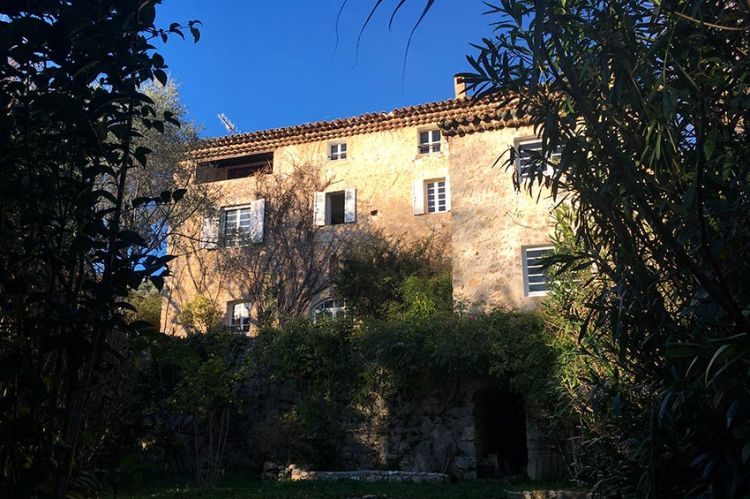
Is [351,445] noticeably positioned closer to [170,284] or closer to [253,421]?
[253,421]

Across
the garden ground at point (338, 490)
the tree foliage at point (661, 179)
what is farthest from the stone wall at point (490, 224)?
the tree foliage at point (661, 179)

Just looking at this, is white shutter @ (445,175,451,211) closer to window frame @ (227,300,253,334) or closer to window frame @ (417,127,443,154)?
window frame @ (417,127,443,154)

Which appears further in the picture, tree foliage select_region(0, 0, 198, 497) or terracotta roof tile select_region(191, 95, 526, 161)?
terracotta roof tile select_region(191, 95, 526, 161)

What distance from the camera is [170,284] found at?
853 inches

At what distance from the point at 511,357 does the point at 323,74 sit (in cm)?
1002

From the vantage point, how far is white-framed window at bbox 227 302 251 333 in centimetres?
2077

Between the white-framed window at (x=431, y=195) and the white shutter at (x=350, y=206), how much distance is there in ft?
6.00

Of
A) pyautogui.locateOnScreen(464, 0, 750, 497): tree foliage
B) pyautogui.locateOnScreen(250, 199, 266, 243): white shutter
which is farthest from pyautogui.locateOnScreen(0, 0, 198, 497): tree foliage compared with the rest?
pyautogui.locateOnScreen(250, 199, 266, 243): white shutter

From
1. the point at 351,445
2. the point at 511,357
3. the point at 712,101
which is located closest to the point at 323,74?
the point at 712,101

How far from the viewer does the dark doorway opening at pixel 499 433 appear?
1315cm

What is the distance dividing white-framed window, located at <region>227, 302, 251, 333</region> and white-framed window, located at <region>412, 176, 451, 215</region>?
5.94 metres

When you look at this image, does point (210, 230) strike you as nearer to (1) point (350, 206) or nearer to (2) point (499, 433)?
(1) point (350, 206)

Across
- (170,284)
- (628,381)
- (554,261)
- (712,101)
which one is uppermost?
(170,284)

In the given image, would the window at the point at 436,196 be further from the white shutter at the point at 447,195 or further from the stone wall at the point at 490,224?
the stone wall at the point at 490,224
